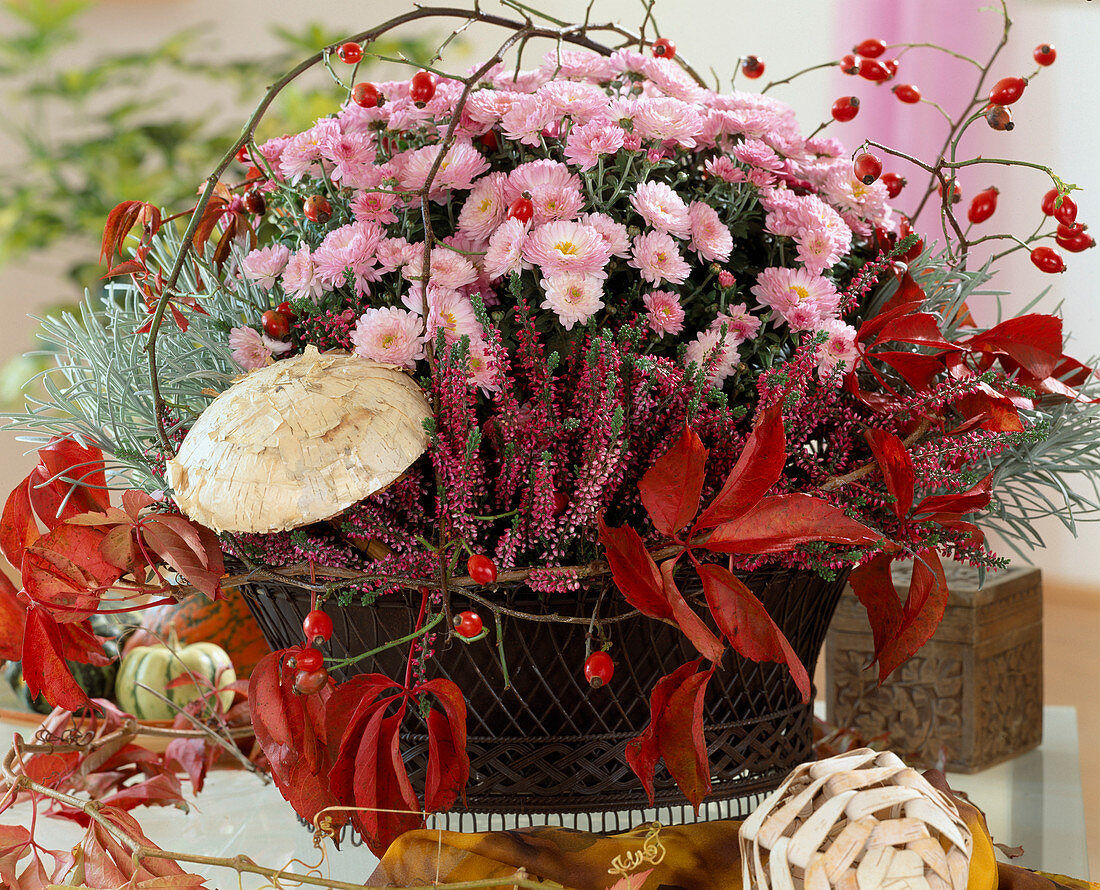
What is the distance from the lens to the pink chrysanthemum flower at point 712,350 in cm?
47

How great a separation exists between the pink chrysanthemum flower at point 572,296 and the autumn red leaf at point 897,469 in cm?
14

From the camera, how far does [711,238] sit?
0.49 m

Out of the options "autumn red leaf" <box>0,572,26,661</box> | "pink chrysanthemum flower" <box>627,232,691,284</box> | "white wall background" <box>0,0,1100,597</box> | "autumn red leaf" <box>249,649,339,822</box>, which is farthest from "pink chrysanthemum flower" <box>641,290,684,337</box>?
"white wall background" <box>0,0,1100,597</box>

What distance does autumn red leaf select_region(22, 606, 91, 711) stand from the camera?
1.58 ft

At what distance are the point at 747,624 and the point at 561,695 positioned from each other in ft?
0.39

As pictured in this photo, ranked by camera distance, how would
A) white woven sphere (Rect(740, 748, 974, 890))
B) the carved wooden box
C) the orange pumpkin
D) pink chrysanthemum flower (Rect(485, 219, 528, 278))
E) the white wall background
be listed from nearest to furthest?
white woven sphere (Rect(740, 748, 974, 890)) < pink chrysanthemum flower (Rect(485, 219, 528, 278)) < the carved wooden box < the orange pumpkin < the white wall background

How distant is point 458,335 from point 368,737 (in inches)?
6.9

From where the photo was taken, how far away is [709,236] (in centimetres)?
49

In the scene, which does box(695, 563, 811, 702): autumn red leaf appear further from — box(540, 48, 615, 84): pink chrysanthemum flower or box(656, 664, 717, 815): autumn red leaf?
box(540, 48, 615, 84): pink chrysanthemum flower

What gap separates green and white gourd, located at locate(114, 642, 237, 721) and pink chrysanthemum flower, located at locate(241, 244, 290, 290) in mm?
359

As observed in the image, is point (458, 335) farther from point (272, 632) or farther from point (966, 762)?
point (966, 762)

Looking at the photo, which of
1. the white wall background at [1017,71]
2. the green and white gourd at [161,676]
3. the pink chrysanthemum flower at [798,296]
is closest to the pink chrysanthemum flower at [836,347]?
the pink chrysanthemum flower at [798,296]

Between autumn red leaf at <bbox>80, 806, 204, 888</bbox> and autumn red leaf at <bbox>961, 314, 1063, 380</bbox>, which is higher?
autumn red leaf at <bbox>961, 314, 1063, 380</bbox>

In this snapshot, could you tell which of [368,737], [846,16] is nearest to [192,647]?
[368,737]
